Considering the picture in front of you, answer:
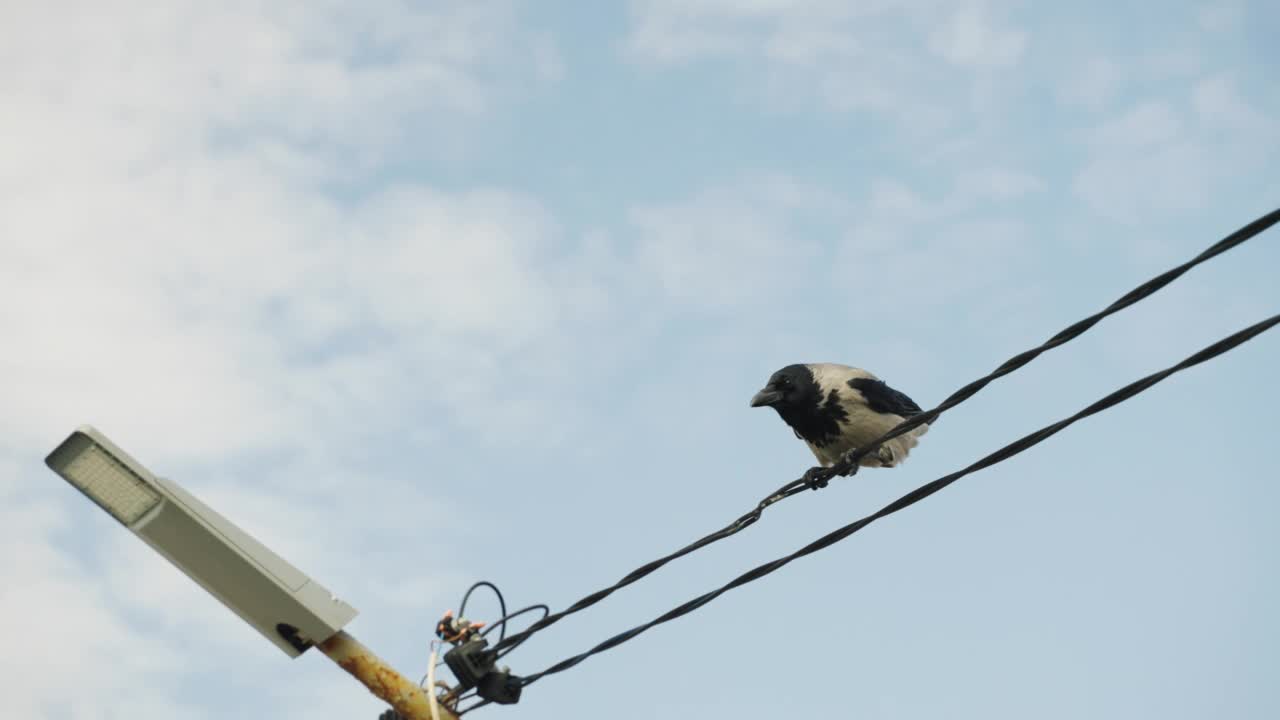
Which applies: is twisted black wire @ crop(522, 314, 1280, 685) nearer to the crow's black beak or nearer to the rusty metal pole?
the rusty metal pole

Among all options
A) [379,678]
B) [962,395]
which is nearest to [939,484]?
[962,395]

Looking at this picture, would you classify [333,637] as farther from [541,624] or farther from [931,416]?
[931,416]

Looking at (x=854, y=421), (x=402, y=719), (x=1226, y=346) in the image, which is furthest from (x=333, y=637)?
(x=854, y=421)

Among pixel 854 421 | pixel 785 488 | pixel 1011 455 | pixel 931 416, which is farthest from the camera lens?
pixel 854 421

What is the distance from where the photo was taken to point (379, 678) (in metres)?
4.96

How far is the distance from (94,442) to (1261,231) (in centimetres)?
376

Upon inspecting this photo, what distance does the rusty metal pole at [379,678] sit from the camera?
493 cm

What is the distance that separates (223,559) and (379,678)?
2.58ft

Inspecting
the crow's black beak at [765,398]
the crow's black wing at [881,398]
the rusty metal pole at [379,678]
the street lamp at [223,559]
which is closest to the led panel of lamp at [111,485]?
the street lamp at [223,559]

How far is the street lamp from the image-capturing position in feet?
14.7

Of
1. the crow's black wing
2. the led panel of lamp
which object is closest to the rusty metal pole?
the led panel of lamp

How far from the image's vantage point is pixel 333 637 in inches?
194

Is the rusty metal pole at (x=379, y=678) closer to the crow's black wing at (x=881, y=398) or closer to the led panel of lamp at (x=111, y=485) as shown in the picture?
the led panel of lamp at (x=111, y=485)

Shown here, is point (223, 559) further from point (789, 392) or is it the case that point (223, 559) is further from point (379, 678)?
point (789, 392)
